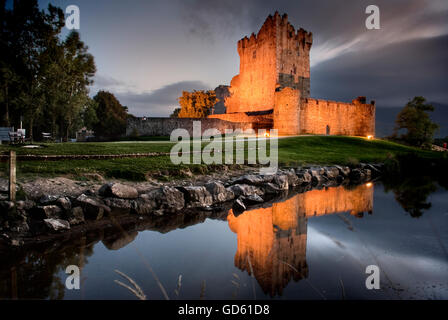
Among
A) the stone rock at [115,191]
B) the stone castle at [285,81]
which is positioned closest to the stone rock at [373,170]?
the stone rock at [115,191]

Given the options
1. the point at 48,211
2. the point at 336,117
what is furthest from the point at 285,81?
the point at 48,211

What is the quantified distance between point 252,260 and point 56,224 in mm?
3674

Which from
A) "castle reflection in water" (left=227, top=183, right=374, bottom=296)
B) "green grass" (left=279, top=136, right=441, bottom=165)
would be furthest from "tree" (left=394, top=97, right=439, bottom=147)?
"castle reflection in water" (left=227, top=183, right=374, bottom=296)

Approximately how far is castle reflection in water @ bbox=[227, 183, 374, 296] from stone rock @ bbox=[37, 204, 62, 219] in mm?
3576

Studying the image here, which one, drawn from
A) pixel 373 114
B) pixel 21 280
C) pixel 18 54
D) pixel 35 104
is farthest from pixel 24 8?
pixel 373 114

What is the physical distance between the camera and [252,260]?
415 centimetres

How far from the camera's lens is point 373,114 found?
133 ft

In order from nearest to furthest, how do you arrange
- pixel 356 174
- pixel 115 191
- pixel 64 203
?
pixel 64 203 → pixel 115 191 → pixel 356 174

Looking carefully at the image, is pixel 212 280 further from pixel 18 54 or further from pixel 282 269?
pixel 18 54

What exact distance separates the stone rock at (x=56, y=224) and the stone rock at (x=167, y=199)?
1805 mm

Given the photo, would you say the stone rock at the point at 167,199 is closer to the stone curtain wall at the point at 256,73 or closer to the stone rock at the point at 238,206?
the stone rock at the point at 238,206

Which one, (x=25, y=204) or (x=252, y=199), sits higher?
(x=25, y=204)

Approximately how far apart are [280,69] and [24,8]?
30.4 m

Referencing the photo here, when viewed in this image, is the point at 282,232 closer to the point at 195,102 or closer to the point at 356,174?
the point at 356,174
